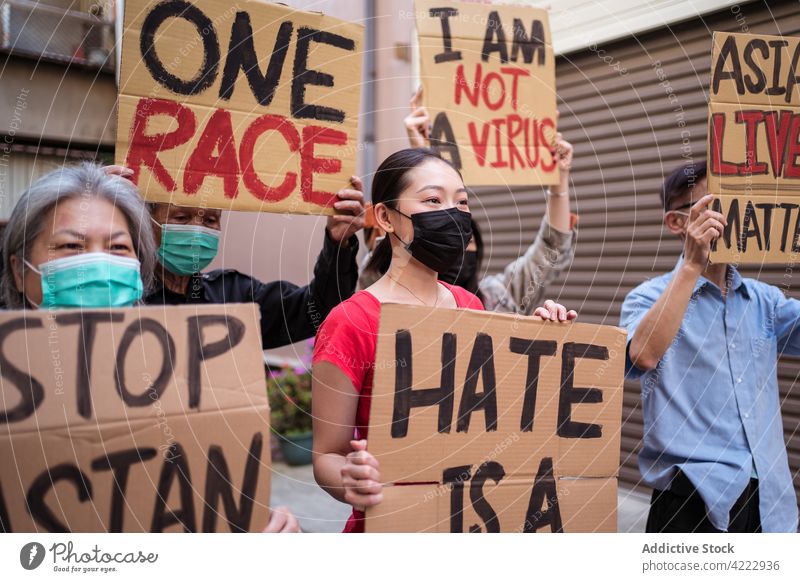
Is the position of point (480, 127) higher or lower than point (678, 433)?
higher

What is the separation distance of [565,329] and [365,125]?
4.78m

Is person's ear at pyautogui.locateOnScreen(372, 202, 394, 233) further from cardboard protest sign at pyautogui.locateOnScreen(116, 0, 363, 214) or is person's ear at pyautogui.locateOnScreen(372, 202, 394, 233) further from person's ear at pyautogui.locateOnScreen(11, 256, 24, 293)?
person's ear at pyautogui.locateOnScreen(11, 256, 24, 293)

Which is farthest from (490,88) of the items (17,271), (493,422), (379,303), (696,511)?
(17,271)

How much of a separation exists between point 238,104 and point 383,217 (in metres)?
0.64

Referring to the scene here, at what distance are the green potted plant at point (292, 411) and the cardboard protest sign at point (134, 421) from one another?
205 inches

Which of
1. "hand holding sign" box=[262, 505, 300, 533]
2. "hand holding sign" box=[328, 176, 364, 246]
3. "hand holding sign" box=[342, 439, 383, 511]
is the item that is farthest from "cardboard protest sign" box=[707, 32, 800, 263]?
"hand holding sign" box=[262, 505, 300, 533]

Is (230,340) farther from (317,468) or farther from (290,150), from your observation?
(290,150)

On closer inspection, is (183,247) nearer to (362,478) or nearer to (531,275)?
(362,478)

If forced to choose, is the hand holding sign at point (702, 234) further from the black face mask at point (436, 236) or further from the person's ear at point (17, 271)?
the person's ear at point (17, 271)

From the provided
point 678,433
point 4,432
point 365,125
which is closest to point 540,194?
point 365,125

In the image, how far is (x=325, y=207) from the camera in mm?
2420

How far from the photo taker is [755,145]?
2455 mm

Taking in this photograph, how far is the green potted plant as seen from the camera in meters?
6.82

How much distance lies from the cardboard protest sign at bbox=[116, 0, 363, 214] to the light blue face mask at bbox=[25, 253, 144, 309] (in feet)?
1.70
